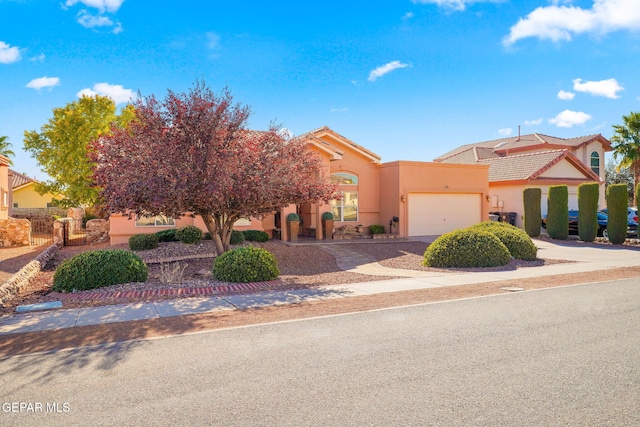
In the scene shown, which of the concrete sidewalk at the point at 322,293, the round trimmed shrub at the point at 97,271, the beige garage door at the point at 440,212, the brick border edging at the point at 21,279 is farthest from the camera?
the beige garage door at the point at 440,212

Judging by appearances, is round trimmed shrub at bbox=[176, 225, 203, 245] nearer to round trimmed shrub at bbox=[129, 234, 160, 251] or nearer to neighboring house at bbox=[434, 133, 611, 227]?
round trimmed shrub at bbox=[129, 234, 160, 251]

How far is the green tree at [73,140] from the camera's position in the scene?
101 feet

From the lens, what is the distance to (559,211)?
80.2 feet

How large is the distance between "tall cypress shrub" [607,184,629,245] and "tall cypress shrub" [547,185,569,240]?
209 centimetres

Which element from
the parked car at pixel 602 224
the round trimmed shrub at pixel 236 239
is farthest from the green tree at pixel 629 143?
the round trimmed shrub at pixel 236 239

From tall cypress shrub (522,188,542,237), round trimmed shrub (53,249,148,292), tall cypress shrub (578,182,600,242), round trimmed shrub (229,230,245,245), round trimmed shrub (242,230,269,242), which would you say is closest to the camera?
round trimmed shrub (53,249,148,292)

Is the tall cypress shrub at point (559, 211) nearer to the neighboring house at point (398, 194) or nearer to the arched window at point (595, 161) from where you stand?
the neighboring house at point (398, 194)

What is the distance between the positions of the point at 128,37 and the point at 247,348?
1298cm

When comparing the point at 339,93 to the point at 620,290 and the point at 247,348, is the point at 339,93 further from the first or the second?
the point at 247,348

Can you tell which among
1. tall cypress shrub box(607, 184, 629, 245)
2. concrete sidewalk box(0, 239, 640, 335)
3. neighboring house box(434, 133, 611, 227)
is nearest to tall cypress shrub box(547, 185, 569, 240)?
tall cypress shrub box(607, 184, 629, 245)

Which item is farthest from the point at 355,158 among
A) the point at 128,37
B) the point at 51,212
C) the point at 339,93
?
the point at 51,212

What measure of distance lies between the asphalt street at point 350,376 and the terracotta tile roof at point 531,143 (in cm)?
3432

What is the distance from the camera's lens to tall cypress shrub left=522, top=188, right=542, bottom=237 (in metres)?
25.6

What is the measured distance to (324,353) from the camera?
6207 mm
